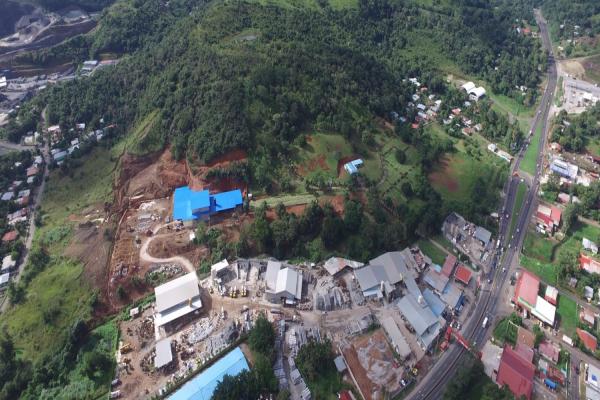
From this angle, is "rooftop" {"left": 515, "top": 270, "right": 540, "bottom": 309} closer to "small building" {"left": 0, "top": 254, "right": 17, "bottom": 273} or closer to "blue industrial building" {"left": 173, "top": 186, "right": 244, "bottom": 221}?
"blue industrial building" {"left": 173, "top": 186, "right": 244, "bottom": 221}

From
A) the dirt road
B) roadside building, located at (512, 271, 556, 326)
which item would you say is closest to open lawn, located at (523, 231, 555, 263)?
roadside building, located at (512, 271, 556, 326)

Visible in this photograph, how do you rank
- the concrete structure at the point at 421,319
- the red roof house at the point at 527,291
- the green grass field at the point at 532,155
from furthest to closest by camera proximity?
the green grass field at the point at 532,155
the red roof house at the point at 527,291
the concrete structure at the point at 421,319

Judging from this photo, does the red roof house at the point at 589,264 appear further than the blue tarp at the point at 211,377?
Yes

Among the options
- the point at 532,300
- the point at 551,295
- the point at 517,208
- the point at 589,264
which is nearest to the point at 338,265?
the point at 532,300

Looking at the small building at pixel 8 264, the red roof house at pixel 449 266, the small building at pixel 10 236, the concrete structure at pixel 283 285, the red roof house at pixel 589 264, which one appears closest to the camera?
the concrete structure at pixel 283 285

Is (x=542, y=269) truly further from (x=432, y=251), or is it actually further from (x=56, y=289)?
(x=56, y=289)

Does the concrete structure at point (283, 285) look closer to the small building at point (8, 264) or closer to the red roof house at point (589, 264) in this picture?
the small building at point (8, 264)

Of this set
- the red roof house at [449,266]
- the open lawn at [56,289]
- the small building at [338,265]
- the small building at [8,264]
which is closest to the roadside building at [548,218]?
the red roof house at [449,266]
